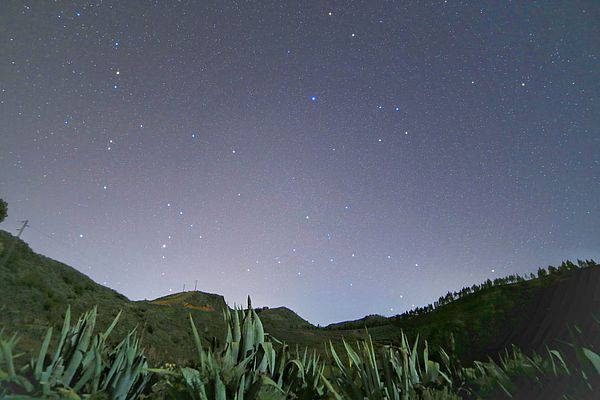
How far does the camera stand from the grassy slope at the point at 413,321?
12.4 metres

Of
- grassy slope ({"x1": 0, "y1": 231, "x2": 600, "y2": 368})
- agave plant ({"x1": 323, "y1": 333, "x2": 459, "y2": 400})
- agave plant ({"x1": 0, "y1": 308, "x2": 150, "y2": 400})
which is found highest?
grassy slope ({"x1": 0, "y1": 231, "x2": 600, "y2": 368})

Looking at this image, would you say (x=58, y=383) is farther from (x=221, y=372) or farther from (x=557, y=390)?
(x=557, y=390)

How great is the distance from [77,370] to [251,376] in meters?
1.53

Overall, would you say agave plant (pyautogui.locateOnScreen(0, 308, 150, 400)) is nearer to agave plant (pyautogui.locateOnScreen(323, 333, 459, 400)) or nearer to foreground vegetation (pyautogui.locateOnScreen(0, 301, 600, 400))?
foreground vegetation (pyautogui.locateOnScreen(0, 301, 600, 400))

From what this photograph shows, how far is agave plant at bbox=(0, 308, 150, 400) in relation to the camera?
2.38m

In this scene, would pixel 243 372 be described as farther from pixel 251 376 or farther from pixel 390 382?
pixel 390 382

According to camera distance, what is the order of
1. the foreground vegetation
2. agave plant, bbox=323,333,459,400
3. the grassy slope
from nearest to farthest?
the foreground vegetation → agave plant, bbox=323,333,459,400 → the grassy slope

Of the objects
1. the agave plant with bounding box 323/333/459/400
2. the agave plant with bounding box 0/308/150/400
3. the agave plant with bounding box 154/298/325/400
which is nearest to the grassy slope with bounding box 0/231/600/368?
the agave plant with bounding box 0/308/150/400

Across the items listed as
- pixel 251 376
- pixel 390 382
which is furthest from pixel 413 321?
pixel 251 376

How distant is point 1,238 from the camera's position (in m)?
32.7

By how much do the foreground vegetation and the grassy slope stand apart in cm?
40

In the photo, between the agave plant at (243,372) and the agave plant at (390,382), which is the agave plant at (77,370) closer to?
the agave plant at (243,372)

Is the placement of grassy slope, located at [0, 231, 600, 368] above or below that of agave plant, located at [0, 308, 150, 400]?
above

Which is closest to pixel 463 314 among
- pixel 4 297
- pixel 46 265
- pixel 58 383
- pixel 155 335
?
pixel 58 383
